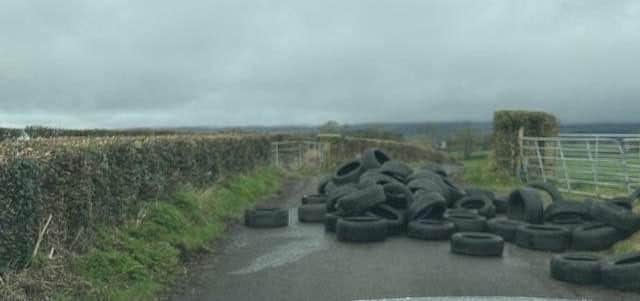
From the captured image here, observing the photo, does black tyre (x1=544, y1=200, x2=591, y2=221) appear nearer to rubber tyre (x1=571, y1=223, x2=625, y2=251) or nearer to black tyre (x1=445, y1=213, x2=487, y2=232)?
rubber tyre (x1=571, y1=223, x2=625, y2=251)

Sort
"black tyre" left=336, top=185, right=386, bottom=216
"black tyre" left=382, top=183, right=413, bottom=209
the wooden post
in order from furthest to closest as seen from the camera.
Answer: the wooden post
"black tyre" left=382, top=183, right=413, bottom=209
"black tyre" left=336, top=185, right=386, bottom=216

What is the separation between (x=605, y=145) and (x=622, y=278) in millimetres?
9212

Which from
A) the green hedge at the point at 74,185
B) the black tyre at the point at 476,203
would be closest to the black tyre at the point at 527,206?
the black tyre at the point at 476,203

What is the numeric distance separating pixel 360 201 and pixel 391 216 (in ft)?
2.07

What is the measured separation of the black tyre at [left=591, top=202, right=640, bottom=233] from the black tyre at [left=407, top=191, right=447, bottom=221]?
251 cm

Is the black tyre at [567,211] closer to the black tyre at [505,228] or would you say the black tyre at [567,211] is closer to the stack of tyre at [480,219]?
the stack of tyre at [480,219]

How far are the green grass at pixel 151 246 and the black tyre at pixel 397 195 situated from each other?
313 cm

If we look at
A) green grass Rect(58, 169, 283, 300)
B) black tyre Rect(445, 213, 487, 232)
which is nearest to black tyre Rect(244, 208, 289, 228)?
green grass Rect(58, 169, 283, 300)

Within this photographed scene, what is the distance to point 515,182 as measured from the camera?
19219mm

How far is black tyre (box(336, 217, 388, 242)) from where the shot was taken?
9.93 meters

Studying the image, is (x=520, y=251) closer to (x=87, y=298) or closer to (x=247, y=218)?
(x=247, y=218)

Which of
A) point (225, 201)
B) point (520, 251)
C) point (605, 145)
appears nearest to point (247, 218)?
point (225, 201)

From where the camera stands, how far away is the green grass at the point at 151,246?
21.7 ft

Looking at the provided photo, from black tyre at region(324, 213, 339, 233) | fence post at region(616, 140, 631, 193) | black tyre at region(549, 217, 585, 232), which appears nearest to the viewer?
black tyre at region(549, 217, 585, 232)
